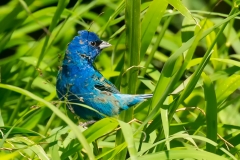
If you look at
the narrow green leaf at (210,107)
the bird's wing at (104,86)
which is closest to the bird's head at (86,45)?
the bird's wing at (104,86)

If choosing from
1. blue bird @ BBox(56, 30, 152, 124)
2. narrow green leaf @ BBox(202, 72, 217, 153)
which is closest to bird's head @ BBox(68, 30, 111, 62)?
blue bird @ BBox(56, 30, 152, 124)

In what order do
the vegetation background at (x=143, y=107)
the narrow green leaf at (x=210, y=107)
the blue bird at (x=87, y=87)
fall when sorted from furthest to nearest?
the blue bird at (x=87, y=87), the narrow green leaf at (x=210, y=107), the vegetation background at (x=143, y=107)

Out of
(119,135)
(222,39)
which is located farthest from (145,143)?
(222,39)

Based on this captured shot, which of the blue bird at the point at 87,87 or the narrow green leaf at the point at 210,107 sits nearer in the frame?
the narrow green leaf at the point at 210,107

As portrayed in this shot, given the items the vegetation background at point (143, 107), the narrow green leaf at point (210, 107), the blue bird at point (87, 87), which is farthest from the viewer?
the blue bird at point (87, 87)

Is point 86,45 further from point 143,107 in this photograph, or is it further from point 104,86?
point 143,107

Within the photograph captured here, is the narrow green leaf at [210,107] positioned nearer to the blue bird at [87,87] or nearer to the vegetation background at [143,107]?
the vegetation background at [143,107]

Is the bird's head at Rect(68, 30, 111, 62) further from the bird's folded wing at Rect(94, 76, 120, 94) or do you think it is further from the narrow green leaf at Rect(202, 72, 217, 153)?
the narrow green leaf at Rect(202, 72, 217, 153)

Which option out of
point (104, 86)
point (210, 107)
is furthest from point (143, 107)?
point (210, 107)
